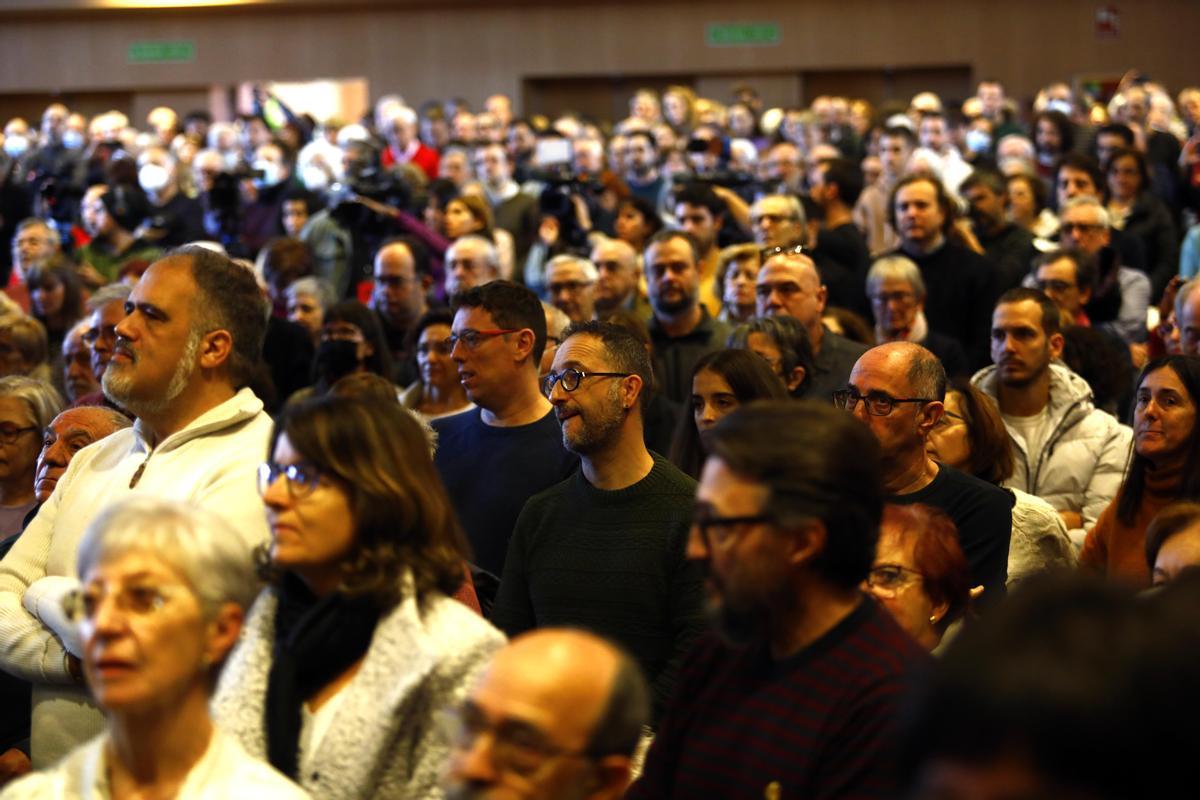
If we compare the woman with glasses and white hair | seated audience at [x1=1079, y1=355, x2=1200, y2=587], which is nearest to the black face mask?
seated audience at [x1=1079, y1=355, x2=1200, y2=587]

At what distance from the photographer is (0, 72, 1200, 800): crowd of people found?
5.63 ft

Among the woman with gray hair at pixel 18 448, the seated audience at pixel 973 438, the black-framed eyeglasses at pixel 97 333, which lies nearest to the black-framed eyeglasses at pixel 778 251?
the seated audience at pixel 973 438

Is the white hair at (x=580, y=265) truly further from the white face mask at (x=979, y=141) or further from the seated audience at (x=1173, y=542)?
the white face mask at (x=979, y=141)

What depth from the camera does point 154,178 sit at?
10266 millimetres

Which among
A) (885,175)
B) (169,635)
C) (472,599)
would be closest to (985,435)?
(472,599)

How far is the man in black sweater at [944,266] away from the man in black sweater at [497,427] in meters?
2.53

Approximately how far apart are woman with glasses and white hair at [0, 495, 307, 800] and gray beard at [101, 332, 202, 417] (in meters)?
0.94

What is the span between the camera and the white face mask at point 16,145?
493 inches

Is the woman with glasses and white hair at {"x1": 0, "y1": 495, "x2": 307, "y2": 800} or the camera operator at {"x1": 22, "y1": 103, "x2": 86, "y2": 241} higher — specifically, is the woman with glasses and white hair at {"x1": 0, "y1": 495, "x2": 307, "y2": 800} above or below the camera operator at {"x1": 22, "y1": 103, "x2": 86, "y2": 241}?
below

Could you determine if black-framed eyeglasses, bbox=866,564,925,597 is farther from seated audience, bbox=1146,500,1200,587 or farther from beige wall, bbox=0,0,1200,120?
beige wall, bbox=0,0,1200,120

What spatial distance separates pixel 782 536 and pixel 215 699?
92 cm

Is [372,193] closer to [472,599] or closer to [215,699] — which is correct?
[472,599]

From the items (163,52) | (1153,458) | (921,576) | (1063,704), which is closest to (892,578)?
(921,576)

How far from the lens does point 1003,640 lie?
1.16m
